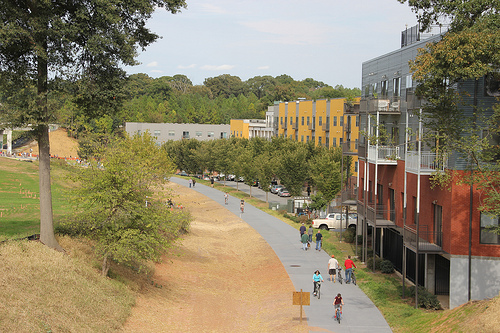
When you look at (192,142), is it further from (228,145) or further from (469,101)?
(469,101)

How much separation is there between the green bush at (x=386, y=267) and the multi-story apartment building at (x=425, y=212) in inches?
41.4

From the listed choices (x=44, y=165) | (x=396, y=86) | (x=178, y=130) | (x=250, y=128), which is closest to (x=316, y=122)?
(x=250, y=128)

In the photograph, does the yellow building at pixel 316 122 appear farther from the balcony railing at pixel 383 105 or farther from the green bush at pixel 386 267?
the green bush at pixel 386 267

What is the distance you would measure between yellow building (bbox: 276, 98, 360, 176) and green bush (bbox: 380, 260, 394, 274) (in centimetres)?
3508

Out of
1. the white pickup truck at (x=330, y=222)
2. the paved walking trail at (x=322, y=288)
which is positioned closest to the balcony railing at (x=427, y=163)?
the paved walking trail at (x=322, y=288)

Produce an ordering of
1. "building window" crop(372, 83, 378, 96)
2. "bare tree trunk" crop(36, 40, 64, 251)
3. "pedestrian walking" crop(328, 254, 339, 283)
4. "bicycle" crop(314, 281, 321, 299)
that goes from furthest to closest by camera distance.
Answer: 1. "building window" crop(372, 83, 378, 96)
2. "pedestrian walking" crop(328, 254, 339, 283)
3. "bicycle" crop(314, 281, 321, 299)
4. "bare tree trunk" crop(36, 40, 64, 251)

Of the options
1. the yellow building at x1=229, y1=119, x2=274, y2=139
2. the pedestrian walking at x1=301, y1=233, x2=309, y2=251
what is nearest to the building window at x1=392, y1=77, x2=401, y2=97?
the pedestrian walking at x1=301, y1=233, x2=309, y2=251

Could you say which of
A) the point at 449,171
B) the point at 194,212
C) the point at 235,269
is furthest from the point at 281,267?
the point at 194,212

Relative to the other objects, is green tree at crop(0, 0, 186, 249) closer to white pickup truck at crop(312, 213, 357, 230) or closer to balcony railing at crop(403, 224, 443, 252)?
balcony railing at crop(403, 224, 443, 252)

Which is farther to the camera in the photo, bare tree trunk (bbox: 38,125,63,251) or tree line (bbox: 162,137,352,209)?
tree line (bbox: 162,137,352,209)

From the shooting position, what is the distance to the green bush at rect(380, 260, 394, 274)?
29297 mm

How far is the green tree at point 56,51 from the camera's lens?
20250mm

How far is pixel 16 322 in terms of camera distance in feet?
48.0

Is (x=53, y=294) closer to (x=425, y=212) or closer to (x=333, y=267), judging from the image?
(x=333, y=267)
